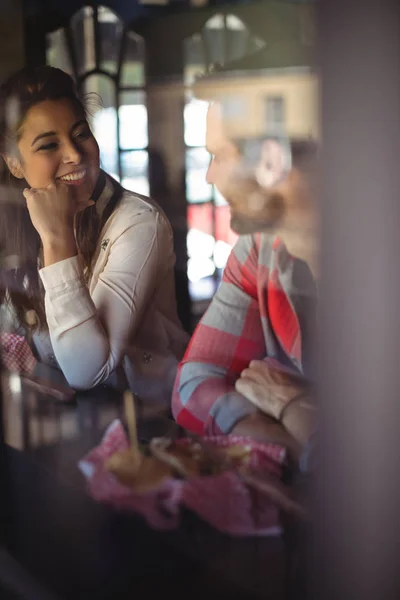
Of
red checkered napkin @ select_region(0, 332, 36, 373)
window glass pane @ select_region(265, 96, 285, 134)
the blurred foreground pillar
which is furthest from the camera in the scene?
red checkered napkin @ select_region(0, 332, 36, 373)

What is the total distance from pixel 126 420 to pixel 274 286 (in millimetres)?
556

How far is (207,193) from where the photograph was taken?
148cm

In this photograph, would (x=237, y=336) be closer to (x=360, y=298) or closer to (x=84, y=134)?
(x=360, y=298)

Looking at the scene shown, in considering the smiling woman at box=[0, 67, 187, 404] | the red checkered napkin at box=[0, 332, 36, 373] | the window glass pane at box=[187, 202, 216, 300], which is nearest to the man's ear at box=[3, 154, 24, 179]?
the smiling woman at box=[0, 67, 187, 404]

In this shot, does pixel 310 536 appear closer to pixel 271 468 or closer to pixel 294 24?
pixel 271 468

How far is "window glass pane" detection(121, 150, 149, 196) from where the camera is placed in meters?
1.61

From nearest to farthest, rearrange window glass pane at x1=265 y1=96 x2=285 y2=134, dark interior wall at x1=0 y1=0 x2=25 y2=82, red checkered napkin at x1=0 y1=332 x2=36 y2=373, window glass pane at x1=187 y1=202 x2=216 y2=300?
window glass pane at x1=265 y1=96 x2=285 y2=134 < window glass pane at x1=187 y1=202 x2=216 y2=300 < dark interior wall at x1=0 y1=0 x2=25 y2=82 < red checkered napkin at x1=0 y1=332 x2=36 y2=373

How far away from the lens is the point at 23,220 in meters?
1.95

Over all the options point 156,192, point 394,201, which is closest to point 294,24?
point 394,201

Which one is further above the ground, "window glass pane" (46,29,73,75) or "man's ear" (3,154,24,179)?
"window glass pane" (46,29,73,75)

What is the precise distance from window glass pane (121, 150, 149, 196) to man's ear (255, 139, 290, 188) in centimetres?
34

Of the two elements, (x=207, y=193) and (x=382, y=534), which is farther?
(x=207, y=193)

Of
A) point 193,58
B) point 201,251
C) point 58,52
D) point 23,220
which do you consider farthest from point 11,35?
point 201,251

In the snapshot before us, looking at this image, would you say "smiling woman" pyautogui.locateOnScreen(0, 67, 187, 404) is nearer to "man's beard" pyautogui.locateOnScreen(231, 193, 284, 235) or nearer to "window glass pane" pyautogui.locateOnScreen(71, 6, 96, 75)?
"window glass pane" pyautogui.locateOnScreen(71, 6, 96, 75)
